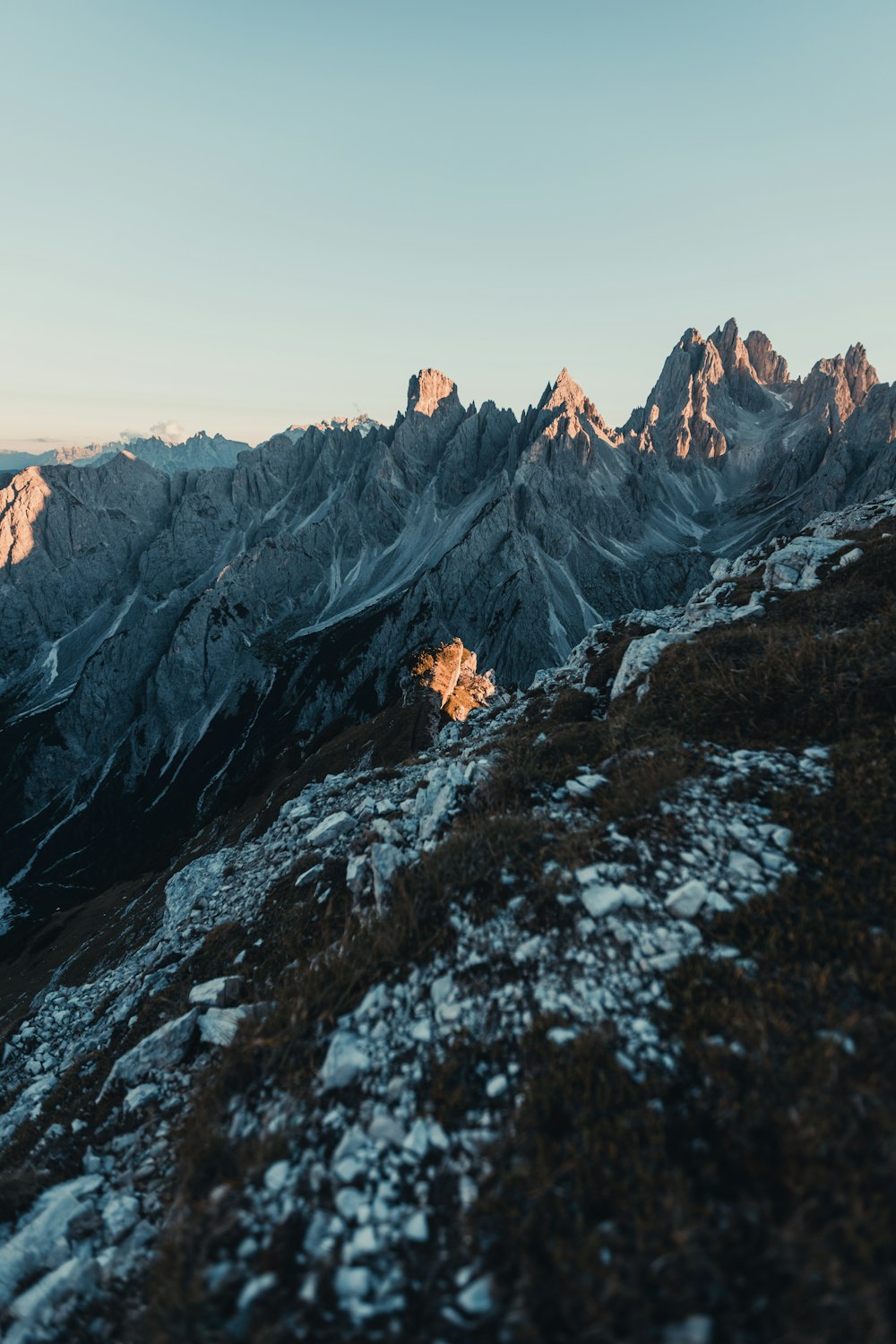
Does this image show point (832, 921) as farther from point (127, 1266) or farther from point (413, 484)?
point (413, 484)

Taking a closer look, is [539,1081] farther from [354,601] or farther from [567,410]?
[567,410]

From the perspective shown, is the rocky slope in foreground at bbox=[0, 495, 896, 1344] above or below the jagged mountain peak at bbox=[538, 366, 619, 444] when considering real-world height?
below

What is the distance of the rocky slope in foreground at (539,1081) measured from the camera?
3535mm

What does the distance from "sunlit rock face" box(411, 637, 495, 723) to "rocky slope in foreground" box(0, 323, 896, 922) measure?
160 feet

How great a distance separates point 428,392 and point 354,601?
292 feet

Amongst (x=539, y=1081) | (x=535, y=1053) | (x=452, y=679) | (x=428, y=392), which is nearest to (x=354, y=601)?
(x=428, y=392)

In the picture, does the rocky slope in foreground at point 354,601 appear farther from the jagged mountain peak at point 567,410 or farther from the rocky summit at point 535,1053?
the rocky summit at point 535,1053

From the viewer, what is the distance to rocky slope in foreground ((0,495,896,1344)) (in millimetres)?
3535

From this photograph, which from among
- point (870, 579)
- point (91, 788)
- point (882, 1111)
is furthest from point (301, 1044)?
point (91, 788)

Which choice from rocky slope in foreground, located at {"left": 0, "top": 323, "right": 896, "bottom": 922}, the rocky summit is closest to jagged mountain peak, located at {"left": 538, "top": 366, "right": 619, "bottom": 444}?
rocky slope in foreground, located at {"left": 0, "top": 323, "right": 896, "bottom": 922}

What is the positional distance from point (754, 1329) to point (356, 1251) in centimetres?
275

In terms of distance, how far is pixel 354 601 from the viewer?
176000 mm

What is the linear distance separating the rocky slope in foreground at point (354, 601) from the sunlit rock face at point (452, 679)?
48719 millimetres

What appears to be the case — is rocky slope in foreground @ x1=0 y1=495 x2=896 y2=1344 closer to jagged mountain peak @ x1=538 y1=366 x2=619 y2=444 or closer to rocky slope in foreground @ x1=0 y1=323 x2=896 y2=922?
rocky slope in foreground @ x1=0 y1=323 x2=896 y2=922
